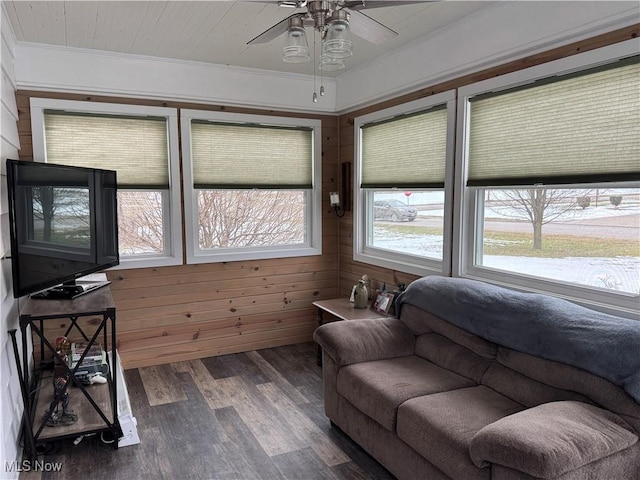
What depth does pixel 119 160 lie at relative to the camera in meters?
3.71

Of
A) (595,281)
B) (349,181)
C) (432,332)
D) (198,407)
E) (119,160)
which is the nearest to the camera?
(595,281)

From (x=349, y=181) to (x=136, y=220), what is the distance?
1.96m

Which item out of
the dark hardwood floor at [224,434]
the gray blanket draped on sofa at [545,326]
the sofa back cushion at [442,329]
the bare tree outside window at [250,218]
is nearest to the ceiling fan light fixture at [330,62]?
the gray blanket draped on sofa at [545,326]

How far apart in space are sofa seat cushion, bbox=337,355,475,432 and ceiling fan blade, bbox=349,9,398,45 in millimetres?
1774

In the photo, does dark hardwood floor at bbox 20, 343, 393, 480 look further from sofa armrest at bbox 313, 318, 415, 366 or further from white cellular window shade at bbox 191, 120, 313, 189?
white cellular window shade at bbox 191, 120, 313, 189

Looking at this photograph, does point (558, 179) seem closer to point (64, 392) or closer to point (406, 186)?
point (406, 186)

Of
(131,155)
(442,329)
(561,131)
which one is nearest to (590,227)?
Answer: (561,131)

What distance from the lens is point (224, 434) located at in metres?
2.88

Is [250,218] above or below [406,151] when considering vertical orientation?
below

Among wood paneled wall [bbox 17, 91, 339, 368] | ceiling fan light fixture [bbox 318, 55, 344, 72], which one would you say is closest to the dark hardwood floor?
wood paneled wall [bbox 17, 91, 339, 368]

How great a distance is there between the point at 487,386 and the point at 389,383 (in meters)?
0.52

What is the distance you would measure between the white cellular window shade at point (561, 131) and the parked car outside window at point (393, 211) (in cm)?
78

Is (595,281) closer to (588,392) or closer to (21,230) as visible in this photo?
(588,392)

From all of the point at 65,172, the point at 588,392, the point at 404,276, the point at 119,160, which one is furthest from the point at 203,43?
the point at 588,392
